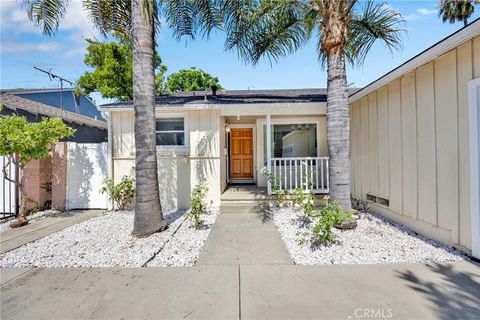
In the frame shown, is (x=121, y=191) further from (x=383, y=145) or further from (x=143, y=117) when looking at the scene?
(x=383, y=145)

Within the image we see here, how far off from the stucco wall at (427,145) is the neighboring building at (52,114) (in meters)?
10.6

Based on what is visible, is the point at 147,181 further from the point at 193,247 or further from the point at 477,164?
the point at 477,164

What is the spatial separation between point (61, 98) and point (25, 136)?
586 inches

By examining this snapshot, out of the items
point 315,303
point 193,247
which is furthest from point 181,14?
point 315,303

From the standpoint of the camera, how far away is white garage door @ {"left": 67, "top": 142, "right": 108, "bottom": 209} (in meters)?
6.94

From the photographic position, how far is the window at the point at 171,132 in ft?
23.3

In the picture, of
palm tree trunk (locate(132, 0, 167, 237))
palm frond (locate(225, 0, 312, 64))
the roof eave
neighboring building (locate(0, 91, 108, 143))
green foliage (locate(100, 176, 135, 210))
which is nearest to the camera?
the roof eave

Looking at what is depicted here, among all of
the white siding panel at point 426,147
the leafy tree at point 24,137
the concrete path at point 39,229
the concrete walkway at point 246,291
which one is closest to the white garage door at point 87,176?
the concrete path at point 39,229

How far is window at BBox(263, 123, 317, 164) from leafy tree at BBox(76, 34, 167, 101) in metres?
13.6

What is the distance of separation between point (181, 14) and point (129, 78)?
15.1m

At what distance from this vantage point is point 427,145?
14.1ft

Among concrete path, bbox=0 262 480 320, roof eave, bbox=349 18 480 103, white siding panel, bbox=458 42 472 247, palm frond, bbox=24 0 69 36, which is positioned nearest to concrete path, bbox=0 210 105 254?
concrete path, bbox=0 262 480 320

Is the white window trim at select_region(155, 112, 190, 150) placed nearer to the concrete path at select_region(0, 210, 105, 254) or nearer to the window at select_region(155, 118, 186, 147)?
the window at select_region(155, 118, 186, 147)

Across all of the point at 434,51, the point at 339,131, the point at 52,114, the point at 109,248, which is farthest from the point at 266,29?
the point at 52,114
